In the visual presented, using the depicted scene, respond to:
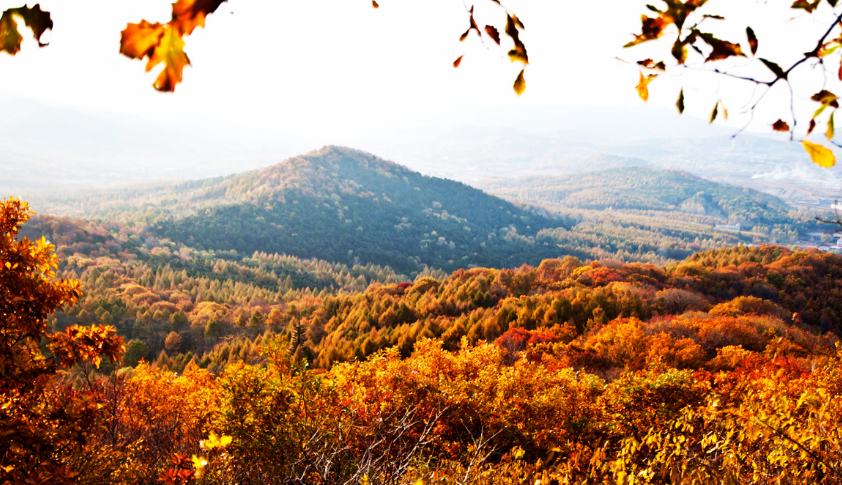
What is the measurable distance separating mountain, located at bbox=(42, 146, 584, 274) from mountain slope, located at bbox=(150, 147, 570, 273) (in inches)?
11.9

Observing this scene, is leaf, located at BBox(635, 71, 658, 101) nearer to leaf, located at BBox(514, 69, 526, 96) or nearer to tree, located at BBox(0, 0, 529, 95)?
leaf, located at BBox(514, 69, 526, 96)

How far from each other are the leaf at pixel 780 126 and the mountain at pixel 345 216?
10001 centimetres

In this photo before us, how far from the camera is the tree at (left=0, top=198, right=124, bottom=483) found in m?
3.55

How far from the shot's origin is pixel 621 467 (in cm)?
377

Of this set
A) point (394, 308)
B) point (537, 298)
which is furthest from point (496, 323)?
point (394, 308)

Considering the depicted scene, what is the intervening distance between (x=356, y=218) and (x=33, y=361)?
124 m

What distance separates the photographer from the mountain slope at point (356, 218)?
344 feet

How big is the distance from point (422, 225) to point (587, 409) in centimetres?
12289

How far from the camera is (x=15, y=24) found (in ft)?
3.52

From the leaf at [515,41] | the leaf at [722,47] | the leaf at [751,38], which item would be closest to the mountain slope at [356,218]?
the leaf at [515,41]

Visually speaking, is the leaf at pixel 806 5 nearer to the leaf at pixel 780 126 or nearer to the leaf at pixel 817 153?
the leaf at pixel 780 126

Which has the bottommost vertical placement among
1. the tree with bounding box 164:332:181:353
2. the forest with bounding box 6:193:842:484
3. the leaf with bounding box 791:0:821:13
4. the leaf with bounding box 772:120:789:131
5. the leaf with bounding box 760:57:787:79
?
the tree with bounding box 164:332:181:353

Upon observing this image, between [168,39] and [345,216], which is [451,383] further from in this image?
[345,216]

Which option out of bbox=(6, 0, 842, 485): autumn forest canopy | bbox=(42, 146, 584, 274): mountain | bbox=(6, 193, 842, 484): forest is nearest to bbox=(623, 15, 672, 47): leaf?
bbox=(6, 0, 842, 485): autumn forest canopy
